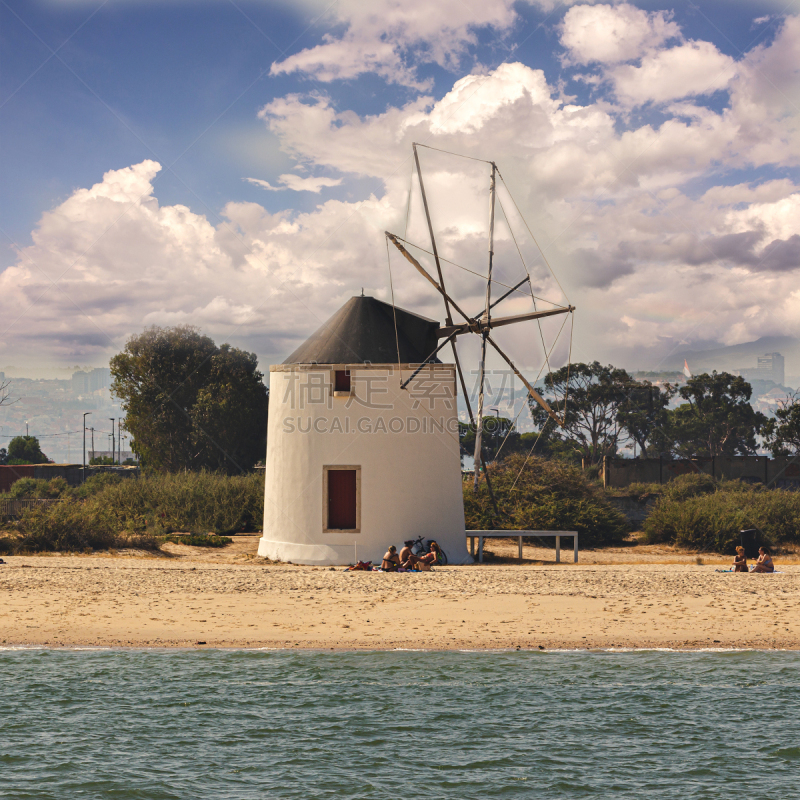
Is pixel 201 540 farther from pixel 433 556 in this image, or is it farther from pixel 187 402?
pixel 187 402

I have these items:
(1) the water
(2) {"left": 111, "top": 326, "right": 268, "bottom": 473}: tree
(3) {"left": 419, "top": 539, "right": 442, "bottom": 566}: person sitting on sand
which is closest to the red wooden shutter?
(3) {"left": 419, "top": 539, "right": 442, "bottom": 566}: person sitting on sand

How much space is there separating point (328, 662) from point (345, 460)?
7086mm

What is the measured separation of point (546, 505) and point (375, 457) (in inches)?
341

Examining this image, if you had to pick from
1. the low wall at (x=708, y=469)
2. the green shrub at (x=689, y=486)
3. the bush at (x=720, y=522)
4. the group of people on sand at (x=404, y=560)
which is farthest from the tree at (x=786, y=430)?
the group of people on sand at (x=404, y=560)

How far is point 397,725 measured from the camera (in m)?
10.0

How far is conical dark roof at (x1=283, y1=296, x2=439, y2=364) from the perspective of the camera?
1909 cm

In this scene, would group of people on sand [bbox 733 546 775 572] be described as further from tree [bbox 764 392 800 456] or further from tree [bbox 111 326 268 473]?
tree [bbox 764 392 800 456]

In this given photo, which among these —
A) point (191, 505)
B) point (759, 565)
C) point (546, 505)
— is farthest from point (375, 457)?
point (191, 505)

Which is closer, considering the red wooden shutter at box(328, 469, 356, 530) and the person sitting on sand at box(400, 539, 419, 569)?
the person sitting on sand at box(400, 539, 419, 569)

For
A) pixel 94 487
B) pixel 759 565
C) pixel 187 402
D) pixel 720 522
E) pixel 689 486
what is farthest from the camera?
pixel 187 402

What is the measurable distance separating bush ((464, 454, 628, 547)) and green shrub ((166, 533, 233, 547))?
686 centimetres

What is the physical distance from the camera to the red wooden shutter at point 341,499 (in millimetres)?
18875

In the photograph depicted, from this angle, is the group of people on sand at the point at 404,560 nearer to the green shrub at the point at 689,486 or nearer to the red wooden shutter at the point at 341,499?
the red wooden shutter at the point at 341,499

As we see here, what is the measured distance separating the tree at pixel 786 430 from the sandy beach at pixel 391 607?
38.2 metres
